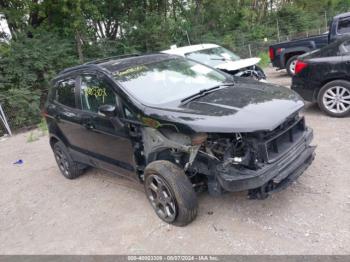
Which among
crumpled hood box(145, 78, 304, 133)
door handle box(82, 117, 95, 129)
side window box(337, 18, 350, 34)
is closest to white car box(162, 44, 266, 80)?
side window box(337, 18, 350, 34)

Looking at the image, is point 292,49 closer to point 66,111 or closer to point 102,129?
point 66,111

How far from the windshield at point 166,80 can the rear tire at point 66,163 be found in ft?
6.38

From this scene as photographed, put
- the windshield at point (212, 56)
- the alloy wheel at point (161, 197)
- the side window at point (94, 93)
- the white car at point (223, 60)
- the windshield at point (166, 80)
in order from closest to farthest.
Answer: the alloy wheel at point (161, 197)
the windshield at point (166, 80)
the side window at point (94, 93)
the white car at point (223, 60)
the windshield at point (212, 56)

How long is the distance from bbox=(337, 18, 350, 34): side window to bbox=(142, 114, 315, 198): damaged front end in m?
5.84

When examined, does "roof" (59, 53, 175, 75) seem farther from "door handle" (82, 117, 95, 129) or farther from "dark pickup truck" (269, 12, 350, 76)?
"dark pickup truck" (269, 12, 350, 76)

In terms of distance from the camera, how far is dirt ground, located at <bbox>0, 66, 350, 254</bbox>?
11.0 ft

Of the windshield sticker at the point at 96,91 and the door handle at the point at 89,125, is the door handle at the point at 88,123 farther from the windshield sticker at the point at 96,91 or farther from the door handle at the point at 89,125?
the windshield sticker at the point at 96,91

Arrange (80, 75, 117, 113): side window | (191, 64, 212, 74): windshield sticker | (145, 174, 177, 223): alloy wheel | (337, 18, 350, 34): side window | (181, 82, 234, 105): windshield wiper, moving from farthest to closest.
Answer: (337, 18, 350, 34): side window
(191, 64, 212, 74): windshield sticker
(80, 75, 117, 113): side window
(181, 82, 234, 105): windshield wiper
(145, 174, 177, 223): alloy wheel

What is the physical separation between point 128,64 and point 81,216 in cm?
205

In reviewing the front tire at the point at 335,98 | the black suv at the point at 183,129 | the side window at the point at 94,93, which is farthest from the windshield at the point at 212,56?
the side window at the point at 94,93

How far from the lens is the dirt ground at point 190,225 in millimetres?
3363

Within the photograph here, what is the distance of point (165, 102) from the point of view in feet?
12.6

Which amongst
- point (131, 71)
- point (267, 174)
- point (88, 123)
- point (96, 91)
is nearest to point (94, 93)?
point (96, 91)

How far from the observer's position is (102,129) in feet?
14.0
